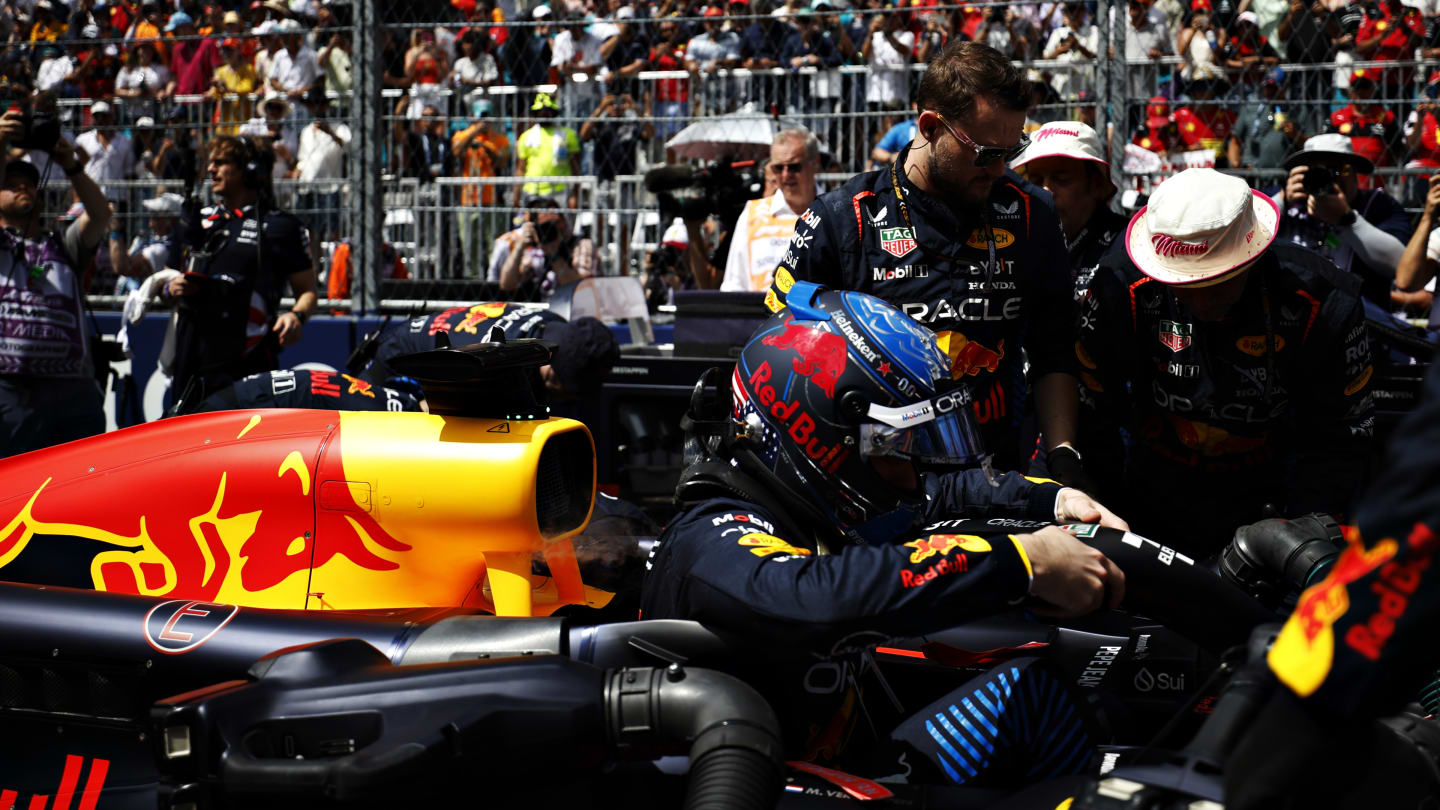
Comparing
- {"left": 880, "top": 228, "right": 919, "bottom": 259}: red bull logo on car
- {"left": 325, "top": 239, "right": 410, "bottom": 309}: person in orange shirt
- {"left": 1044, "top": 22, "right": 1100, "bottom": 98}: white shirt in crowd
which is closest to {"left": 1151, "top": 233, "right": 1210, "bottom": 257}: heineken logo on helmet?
{"left": 880, "top": 228, "right": 919, "bottom": 259}: red bull logo on car

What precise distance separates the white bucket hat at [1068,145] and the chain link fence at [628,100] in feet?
5.89

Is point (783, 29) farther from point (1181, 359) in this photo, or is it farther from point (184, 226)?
point (1181, 359)

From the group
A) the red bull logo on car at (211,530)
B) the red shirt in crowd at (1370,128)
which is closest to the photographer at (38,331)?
the red bull logo on car at (211,530)

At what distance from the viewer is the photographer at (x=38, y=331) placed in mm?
5508

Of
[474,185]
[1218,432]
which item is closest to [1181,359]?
[1218,432]

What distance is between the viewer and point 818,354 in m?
2.20

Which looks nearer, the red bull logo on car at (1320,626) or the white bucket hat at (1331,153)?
the red bull logo on car at (1320,626)

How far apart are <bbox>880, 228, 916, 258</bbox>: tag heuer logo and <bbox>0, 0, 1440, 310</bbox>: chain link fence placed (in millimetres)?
3057

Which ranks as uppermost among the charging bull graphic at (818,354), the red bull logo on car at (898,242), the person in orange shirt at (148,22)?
the person in orange shirt at (148,22)

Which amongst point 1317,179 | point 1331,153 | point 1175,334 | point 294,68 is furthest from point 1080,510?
point 294,68

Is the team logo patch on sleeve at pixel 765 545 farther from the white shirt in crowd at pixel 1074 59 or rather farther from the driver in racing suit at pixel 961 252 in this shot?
the white shirt in crowd at pixel 1074 59

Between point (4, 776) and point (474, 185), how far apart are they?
6973 mm

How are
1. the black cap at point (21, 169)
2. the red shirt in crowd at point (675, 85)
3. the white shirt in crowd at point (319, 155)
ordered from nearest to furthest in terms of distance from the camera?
the black cap at point (21, 169)
the red shirt in crowd at point (675, 85)
the white shirt in crowd at point (319, 155)

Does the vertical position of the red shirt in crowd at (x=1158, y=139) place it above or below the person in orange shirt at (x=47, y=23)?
below
